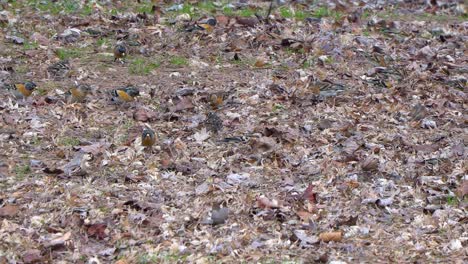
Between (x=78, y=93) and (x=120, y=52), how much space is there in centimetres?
109

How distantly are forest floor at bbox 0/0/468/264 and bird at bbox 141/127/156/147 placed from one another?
2.6 inches

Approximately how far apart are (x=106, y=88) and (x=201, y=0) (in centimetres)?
322

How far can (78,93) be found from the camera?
706 centimetres

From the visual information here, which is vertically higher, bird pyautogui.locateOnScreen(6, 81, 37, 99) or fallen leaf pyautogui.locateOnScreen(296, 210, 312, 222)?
A: fallen leaf pyautogui.locateOnScreen(296, 210, 312, 222)

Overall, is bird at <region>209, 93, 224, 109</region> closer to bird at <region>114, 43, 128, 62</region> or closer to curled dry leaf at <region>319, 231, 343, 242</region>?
bird at <region>114, 43, 128, 62</region>

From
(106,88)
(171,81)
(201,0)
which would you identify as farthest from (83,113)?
(201,0)

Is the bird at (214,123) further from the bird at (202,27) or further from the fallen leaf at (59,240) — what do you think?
the bird at (202,27)

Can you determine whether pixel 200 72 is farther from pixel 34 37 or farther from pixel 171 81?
pixel 34 37

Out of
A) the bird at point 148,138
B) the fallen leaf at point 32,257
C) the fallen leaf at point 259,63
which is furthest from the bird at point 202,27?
the fallen leaf at point 32,257

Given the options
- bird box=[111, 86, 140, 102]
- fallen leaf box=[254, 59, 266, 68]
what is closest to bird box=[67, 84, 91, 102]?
bird box=[111, 86, 140, 102]

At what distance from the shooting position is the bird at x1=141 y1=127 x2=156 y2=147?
617 cm

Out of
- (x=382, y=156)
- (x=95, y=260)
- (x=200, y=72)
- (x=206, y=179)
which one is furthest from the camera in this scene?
(x=200, y=72)

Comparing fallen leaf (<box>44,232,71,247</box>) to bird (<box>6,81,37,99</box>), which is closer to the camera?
fallen leaf (<box>44,232,71,247</box>)

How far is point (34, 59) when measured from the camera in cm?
802
